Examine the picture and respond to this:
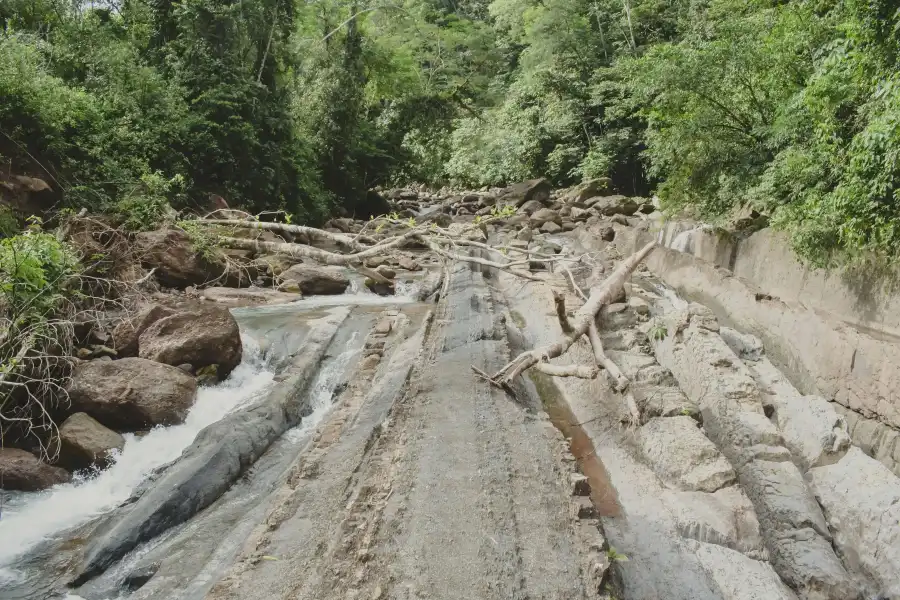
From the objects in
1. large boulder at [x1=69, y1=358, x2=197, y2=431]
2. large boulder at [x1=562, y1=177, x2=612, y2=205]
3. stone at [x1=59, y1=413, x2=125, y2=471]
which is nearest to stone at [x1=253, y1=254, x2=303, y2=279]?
large boulder at [x1=69, y1=358, x2=197, y2=431]

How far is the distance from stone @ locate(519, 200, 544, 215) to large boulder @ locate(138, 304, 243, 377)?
13.6 m

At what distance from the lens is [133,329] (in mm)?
6945

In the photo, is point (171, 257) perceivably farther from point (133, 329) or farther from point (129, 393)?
point (129, 393)

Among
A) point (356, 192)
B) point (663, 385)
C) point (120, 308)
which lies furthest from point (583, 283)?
point (356, 192)

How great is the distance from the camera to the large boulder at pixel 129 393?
5758 millimetres

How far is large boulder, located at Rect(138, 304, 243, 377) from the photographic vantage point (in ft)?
22.1

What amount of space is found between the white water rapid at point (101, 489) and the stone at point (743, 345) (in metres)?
5.86

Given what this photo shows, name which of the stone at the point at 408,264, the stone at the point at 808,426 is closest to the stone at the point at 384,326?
the stone at the point at 808,426

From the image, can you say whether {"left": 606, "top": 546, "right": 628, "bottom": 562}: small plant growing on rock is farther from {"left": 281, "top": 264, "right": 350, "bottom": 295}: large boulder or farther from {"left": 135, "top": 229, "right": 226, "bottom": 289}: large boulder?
{"left": 281, "top": 264, "right": 350, "bottom": 295}: large boulder

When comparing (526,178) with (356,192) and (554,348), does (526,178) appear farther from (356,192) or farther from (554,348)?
(554,348)

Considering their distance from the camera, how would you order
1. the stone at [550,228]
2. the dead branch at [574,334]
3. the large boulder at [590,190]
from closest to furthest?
the dead branch at [574,334], the stone at [550,228], the large boulder at [590,190]

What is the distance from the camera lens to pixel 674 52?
9.66 meters

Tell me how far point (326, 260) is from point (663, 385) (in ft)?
13.2

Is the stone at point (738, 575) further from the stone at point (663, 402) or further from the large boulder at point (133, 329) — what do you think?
the large boulder at point (133, 329)
